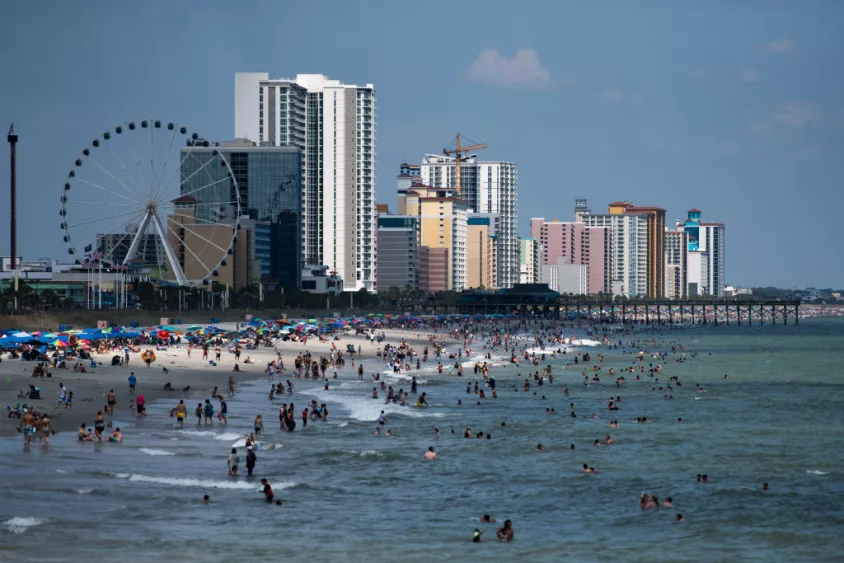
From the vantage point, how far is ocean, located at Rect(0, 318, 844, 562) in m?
30.1

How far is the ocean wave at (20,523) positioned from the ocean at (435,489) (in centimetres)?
8

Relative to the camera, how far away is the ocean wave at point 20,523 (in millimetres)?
28828

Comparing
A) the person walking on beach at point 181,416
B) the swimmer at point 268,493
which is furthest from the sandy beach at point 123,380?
the swimmer at point 268,493

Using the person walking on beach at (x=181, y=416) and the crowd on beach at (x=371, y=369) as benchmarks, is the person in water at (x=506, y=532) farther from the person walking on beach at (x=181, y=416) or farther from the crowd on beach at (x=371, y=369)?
the person walking on beach at (x=181, y=416)

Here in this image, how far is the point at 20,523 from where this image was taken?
29.4m

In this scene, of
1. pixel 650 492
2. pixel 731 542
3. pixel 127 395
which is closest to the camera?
pixel 731 542

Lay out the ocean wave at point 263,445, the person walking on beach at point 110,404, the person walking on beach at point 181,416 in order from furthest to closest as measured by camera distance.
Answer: the person walking on beach at point 110,404, the person walking on beach at point 181,416, the ocean wave at point 263,445

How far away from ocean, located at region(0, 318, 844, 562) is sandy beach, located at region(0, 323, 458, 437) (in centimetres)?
219

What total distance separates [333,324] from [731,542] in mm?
106814

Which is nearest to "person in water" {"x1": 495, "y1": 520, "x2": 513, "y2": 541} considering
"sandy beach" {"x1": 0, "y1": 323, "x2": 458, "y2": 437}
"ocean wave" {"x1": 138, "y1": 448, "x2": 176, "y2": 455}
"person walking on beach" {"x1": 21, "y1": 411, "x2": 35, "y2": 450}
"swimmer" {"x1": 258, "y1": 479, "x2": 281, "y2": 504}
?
"swimmer" {"x1": 258, "y1": 479, "x2": 281, "y2": 504}

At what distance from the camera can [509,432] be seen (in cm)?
5325

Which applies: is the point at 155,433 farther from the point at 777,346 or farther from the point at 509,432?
the point at 777,346

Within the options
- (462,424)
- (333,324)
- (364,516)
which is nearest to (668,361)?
(333,324)

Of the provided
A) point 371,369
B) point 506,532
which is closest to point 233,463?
point 506,532
